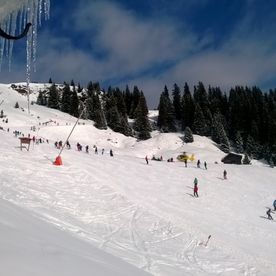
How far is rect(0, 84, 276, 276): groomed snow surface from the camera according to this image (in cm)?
715

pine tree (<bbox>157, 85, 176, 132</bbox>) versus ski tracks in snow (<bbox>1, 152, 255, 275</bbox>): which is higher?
pine tree (<bbox>157, 85, 176, 132</bbox>)

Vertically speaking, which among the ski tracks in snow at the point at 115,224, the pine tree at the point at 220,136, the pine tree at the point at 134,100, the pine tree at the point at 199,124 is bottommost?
the ski tracks in snow at the point at 115,224

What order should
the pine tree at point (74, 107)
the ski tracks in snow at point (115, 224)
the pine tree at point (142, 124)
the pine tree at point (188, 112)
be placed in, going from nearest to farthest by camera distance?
the ski tracks in snow at point (115, 224) → the pine tree at point (142, 124) → the pine tree at point (188, 112) → the pine tree at point (74, 107)

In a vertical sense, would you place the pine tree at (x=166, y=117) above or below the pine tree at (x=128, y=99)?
below

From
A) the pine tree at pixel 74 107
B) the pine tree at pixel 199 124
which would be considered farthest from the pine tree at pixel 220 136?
the pine tree at pixel 74 107

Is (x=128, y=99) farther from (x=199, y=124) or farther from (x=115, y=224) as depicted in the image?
(x=115, y=224)

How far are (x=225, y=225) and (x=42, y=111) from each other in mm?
79321

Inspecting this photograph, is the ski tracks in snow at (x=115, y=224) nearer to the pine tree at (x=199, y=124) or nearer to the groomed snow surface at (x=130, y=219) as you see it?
the groomed snow surface at (x=130, y=219)

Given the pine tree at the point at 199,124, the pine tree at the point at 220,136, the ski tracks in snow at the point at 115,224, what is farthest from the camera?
the pine tree at the point at 199,124

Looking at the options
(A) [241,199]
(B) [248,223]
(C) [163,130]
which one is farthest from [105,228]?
(C) [163,130]

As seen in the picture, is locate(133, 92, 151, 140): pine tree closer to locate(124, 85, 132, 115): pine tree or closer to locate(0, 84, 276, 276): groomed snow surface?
locate(124, 85, 132, 115): pine tree

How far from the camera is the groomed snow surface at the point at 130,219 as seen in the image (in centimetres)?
715

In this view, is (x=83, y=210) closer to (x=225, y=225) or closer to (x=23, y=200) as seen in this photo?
(x=23, y=200)

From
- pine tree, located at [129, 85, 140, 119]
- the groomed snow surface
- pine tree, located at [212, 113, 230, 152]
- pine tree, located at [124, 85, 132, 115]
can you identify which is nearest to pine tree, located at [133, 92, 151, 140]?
pine tree, located at [212, 113, 230, 152]
